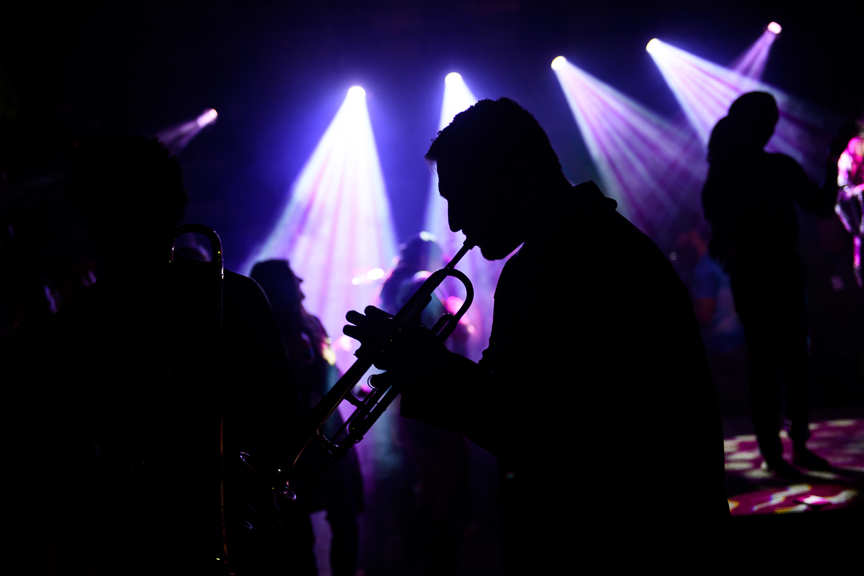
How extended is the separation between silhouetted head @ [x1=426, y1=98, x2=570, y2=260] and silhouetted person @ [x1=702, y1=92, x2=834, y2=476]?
2389 mm

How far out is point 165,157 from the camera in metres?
1.86

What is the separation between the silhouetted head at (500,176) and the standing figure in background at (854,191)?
3.36 m

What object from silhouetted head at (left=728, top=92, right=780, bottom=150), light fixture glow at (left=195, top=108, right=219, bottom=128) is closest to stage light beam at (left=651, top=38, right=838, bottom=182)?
silhouetted head at (left=728, top=92, right=780, bottom=150)

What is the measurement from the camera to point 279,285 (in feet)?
10.8

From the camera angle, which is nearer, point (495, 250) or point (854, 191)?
point (495, 250)

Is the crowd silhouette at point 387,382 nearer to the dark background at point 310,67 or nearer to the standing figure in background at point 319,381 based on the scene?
the standing figure in background at point 319,381

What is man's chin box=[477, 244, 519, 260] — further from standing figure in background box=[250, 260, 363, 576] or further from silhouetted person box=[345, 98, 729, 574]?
standing figure in background box=[250, 260, 363, 576]

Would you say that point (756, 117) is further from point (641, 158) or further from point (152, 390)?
point (641, 158)

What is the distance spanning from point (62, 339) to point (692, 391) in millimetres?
1951

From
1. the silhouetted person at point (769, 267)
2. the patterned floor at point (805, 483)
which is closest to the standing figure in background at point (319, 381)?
the patterned floor at point (805, 483)

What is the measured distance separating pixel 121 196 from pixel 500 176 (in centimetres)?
132

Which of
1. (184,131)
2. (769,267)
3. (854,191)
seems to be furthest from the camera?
(184,131)

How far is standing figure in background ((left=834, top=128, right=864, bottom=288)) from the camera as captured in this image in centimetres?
359

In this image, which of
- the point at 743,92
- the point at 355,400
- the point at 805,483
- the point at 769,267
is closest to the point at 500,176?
the point at 355,400
